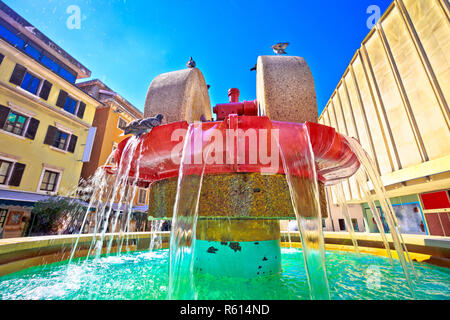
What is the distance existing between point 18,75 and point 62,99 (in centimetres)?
295

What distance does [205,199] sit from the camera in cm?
207

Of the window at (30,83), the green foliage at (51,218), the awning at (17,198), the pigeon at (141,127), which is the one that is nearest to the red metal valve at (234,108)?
the pigeon at (141,127)

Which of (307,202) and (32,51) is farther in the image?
(32,51)

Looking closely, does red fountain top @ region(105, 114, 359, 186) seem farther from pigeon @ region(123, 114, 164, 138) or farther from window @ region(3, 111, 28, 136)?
window @ region(3, 111, 28, 136)

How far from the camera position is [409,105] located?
10047 mm

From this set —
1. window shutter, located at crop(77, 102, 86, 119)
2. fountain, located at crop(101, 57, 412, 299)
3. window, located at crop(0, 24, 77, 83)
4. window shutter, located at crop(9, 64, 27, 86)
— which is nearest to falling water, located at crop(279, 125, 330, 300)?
fountain, located at crop(101, 57, 412, 299)

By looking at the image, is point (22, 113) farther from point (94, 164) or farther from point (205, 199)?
point (205, 199)

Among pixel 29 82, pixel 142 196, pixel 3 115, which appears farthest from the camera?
pixel 142 196

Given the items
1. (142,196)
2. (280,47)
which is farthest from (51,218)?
(280,47)

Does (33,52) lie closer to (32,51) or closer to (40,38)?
(32,51)

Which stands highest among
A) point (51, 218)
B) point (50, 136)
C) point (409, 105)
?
point (50, 136)

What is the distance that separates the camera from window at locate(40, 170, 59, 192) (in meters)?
14.0

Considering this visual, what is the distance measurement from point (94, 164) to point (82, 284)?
19.9 meters
